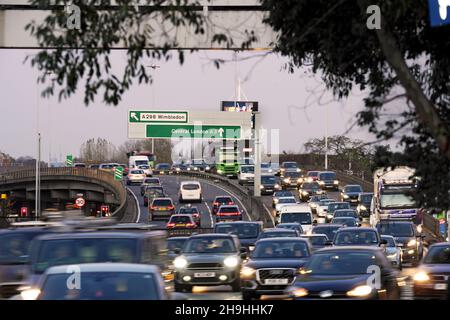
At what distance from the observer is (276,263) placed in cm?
2611

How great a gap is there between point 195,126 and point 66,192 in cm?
2395

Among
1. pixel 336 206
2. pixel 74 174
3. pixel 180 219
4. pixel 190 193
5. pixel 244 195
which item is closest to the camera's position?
pixel 180 219

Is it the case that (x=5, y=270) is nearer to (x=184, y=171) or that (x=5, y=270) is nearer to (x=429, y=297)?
(x=429, y=297)

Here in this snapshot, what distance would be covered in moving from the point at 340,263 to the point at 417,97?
9.55 metres

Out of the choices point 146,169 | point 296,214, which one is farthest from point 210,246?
point 146,169

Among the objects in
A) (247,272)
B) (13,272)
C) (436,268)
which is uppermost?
(13,272)

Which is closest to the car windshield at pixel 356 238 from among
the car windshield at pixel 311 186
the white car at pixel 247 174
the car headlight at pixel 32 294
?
the car headlight at pixel 32 294

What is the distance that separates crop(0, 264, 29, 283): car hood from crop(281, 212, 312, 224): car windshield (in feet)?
100

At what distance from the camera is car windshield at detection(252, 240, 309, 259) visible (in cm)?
2695

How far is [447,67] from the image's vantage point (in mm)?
12516

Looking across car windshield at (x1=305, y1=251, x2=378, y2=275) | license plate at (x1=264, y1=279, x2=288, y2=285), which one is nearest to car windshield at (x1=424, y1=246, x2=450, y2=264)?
license plate at (x1=264, y1=279, x2=288, y2=285)

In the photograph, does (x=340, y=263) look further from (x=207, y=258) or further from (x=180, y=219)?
(x=180, y=219)

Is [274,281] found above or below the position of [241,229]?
below
